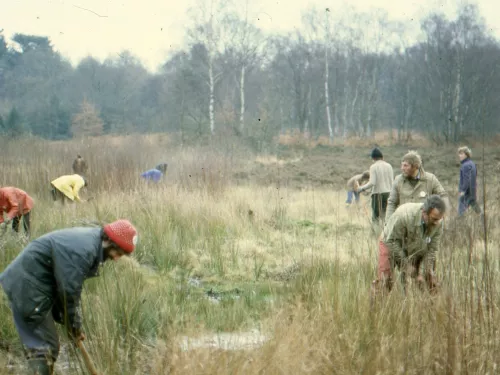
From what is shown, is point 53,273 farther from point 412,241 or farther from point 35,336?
point 412,241

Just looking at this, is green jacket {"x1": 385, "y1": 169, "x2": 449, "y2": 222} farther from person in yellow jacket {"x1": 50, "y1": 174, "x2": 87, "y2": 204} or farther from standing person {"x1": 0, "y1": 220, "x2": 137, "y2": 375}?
person in yellow jacket {"x1": 50, "y1": 174, "x2": 87, "y2": 204}

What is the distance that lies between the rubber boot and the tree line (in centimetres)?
1913

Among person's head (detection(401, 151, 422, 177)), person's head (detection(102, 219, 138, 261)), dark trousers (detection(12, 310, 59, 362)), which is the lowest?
dark trousers (detection(12, 310, 59, 362))

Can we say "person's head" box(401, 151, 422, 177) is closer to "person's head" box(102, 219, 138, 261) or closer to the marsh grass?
the marsh grass

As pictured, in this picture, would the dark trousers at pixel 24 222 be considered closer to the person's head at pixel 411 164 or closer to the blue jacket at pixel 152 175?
the blue jacket at pixel 152 175

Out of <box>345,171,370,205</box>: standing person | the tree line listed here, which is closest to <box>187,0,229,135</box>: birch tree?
the tree line

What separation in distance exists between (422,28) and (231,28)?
30.1 feet

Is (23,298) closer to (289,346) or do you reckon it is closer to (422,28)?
(289,346)

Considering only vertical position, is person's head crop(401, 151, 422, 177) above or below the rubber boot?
above

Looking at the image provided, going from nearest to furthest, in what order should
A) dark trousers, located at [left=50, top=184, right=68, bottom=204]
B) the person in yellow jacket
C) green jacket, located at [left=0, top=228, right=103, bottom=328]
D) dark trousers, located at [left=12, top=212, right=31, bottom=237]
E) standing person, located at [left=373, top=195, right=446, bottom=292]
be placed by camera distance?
green jacket, located at [left=0, top=228, right=103, bottom=328] < standing person, located at [left=373, top=195, right=446, bottom=292] < dark trousers, located at [left=12, top=212, right=31, bottom=237] < the person in yellow jacket < dark trousers, located at [left=50, top=184, right=68, bottom=204]

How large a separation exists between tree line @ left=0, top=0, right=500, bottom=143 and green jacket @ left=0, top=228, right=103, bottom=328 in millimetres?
19114

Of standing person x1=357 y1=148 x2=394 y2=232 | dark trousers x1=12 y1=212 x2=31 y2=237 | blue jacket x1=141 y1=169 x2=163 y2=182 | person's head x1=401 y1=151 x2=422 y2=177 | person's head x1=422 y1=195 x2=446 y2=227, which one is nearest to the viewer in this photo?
person's head x1=422 y1=195 x2=446 y2=227

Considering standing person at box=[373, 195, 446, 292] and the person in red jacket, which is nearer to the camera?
standing person at box=[373, 195, 446, 292]

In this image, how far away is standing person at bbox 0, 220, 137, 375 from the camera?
12.1 feet
